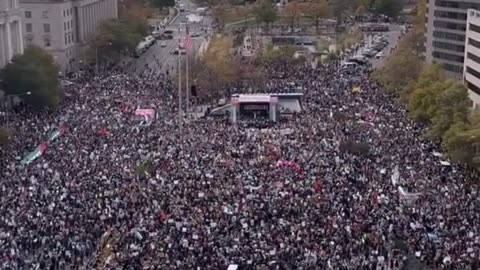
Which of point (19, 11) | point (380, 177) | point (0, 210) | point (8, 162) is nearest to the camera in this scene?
point (0, 210)

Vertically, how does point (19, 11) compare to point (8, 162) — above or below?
above

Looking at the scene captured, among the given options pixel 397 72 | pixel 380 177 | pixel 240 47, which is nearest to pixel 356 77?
pixel 397 72

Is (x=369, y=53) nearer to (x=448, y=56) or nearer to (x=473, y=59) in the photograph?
(x=448, y=56)

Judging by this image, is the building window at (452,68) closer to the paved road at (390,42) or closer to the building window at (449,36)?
the building window at (449,36)

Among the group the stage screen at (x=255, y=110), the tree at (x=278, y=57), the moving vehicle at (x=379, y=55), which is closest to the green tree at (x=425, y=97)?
the stage screen at (x=255, y=110)

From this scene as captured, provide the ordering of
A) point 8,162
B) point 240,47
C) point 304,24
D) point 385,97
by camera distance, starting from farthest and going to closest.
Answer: point 304,24, point 240,47, point 385,97, point 8,162

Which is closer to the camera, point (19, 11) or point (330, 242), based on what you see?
point (330, 242)

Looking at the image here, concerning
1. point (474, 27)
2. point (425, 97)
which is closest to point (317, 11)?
point (474, 27)

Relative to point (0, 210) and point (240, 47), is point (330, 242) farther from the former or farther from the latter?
point (240, 47)
